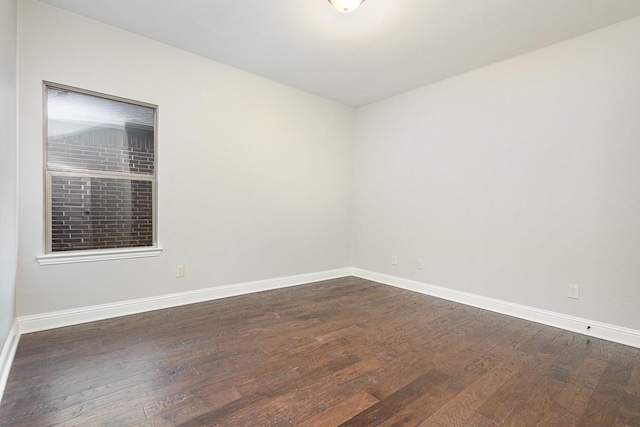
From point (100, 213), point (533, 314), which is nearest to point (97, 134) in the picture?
point (100, 213)

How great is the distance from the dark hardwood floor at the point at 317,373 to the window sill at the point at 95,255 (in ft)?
1.87

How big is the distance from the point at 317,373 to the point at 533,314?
2349 mm

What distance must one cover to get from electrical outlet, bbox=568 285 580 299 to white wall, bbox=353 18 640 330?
0.04 meters

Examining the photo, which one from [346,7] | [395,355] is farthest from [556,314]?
[346,7]

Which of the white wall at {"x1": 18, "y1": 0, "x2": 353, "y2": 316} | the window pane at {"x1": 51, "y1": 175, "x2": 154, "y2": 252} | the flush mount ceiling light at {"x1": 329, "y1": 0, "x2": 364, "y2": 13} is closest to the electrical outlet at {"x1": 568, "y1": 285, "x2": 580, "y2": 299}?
the white wall at {"x1": 18, "y1": 0, "x2": 353, "y2": 316}

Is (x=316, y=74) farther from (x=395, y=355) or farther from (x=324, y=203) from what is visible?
(x=395, y=355)

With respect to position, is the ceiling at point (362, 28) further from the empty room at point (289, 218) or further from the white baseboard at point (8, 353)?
the white baseboard at point (8, 353)

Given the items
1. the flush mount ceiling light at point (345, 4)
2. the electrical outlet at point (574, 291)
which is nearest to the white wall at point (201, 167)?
the flush mount ceiling light at point (345, 4)

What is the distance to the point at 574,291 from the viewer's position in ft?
9.25

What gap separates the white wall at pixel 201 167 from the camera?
2.56 meters

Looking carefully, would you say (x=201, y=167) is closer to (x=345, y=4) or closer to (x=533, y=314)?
(x=345, y=4)

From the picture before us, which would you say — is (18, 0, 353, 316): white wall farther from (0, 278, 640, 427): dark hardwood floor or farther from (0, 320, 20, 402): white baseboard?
(0, 278, 640, 427): dark hardwood floor

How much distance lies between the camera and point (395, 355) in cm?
224

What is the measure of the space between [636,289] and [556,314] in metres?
0.62
